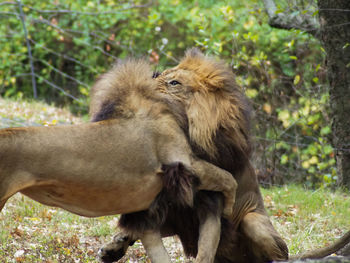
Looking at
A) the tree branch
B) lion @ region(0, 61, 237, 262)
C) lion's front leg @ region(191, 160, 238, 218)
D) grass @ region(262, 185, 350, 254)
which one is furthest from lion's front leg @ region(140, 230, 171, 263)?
the tree branch

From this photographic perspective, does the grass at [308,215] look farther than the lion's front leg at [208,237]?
Yes

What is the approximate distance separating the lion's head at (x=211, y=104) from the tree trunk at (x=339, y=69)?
8.94 feet

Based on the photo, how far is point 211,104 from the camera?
3.86 meters

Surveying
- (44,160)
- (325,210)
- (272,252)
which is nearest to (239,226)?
(272,252)

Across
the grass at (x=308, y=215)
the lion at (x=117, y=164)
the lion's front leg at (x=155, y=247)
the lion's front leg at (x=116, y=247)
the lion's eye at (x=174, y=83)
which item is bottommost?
the grass at (x=308, y=215)

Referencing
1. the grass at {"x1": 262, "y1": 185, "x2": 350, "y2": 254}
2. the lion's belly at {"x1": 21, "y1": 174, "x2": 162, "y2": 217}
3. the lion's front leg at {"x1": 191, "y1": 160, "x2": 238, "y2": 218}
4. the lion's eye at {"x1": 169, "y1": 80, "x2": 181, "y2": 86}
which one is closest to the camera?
the lion's belly at {"x1": 21, "y1": 174, "x2": 162, "y2": 217}

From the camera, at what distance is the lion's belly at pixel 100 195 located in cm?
314

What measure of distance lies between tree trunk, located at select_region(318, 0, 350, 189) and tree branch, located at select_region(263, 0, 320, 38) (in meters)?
0.60

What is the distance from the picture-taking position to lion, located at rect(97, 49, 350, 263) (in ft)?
12.1

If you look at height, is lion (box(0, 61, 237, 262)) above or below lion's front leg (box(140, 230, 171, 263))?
above

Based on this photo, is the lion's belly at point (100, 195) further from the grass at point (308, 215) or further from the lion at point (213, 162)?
the grass at point (308, 215)

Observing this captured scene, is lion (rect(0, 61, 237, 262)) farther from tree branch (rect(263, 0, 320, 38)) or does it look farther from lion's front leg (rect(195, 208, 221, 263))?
tree branch (rect(263, 0, 320, 38))

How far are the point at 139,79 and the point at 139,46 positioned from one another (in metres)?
10.0

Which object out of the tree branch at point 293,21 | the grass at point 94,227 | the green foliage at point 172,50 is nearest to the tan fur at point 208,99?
the grass at point 94,227
